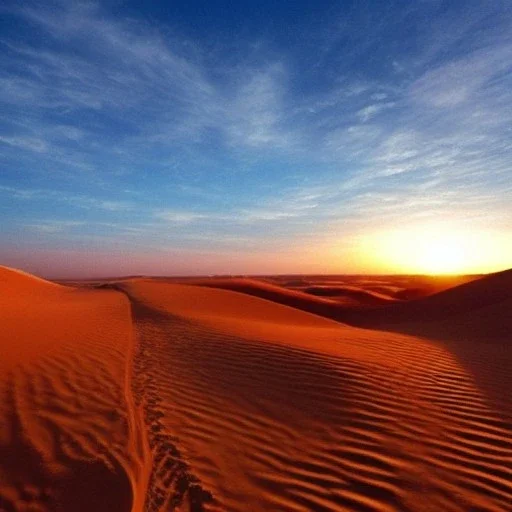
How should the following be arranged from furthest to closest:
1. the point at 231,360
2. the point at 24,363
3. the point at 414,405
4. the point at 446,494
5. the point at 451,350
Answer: the point at 451,350, the point at 231,360, the point at 24,363, the point at 414,405, the point at 446,494

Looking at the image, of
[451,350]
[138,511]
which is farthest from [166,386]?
[451,350]

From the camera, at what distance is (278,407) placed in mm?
5270

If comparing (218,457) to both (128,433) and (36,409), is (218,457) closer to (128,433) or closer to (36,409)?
(128,433)

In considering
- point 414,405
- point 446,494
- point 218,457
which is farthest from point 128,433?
point 414,405

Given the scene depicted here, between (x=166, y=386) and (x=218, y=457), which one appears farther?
(x=166, y=386)

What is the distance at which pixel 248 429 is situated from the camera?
4.66m

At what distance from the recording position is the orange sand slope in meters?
3.43

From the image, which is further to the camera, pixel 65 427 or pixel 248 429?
pixel 248 429

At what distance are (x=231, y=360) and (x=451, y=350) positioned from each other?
5.47 m

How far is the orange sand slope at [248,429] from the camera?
11.3 ft

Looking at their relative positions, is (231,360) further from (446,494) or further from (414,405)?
(446,494)

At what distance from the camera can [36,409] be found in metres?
5.03

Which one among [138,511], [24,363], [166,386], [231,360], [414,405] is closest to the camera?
[138,511]

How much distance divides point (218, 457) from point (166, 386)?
8.02 ft
